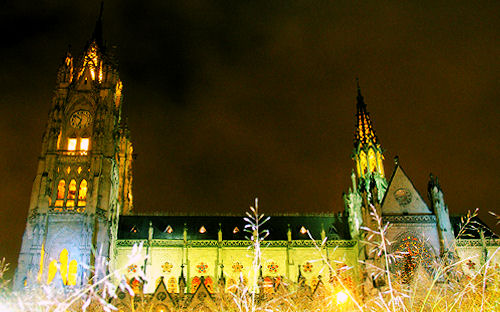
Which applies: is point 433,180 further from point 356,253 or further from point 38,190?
point 38,190

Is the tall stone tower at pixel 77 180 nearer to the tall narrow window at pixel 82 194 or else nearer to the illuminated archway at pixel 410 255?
the tall narrow window at pixel 82 194

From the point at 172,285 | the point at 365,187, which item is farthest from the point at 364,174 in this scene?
the point at 172,285

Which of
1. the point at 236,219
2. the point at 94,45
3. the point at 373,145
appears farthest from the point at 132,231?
the point at 373,145

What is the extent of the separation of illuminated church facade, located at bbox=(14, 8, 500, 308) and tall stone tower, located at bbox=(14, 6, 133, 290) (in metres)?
0.10

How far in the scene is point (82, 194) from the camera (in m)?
42.7

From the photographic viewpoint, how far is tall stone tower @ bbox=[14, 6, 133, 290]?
1531 inches

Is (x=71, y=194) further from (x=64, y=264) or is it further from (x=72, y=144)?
(x=64, y=264)

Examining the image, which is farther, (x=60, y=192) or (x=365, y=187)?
(x=365, y=187)

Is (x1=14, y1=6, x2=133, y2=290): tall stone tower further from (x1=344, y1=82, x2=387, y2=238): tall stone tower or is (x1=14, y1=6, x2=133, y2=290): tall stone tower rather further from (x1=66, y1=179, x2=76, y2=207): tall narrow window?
(x1=344, y1=82, x2=387, y2=238): tall stone tower

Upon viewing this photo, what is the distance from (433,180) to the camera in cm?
4438

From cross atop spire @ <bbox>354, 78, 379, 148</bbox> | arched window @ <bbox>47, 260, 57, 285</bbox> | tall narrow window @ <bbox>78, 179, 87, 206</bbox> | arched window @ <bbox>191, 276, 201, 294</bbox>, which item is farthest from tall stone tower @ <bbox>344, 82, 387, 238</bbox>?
arched window @ <bbox>47, 260, 57, 285</bbox>

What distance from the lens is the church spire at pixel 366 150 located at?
51219 millimetres

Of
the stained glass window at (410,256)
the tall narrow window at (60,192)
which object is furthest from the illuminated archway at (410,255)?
the tall narrow window at (60,192)

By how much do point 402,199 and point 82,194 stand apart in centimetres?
3006
